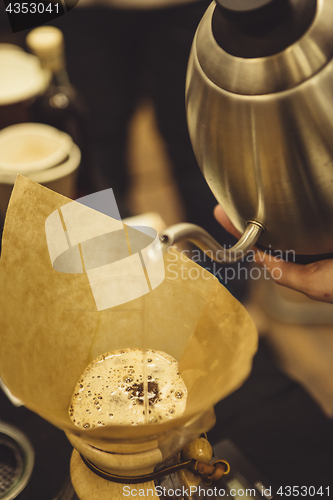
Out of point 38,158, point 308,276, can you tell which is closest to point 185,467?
point 308,276

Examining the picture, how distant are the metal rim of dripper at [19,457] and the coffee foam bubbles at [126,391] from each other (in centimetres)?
18

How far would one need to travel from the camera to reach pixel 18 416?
2.61 feet

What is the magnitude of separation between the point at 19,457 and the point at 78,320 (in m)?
0.28

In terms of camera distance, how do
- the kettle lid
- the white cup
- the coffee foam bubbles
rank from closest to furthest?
1. the kettle lid
2. the coffee foam bubbles
3. the white cup

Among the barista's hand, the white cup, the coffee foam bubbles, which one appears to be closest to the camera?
the coffee foam bubbles

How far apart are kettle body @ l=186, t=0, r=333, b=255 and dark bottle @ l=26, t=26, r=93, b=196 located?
634 mm

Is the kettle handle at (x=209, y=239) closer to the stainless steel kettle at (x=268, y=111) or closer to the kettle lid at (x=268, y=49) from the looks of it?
the stainless steel kettle at (x=268, y=111)

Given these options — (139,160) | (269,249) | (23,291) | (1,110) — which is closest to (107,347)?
(23,291)

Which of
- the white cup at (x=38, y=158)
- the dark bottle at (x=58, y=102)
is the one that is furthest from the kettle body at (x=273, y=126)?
the dark bottle at (x=58, y=102)

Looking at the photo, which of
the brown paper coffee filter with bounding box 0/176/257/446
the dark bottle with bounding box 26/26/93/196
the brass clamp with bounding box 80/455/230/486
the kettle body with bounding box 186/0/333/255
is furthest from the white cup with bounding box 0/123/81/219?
the brass clamp with bounding box 80/455/230/486

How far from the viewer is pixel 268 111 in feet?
1.45

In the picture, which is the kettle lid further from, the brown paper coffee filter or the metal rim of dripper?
the metal rim of dripper

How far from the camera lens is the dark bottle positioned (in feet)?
3.26

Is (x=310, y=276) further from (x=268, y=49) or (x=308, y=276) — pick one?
(x=268, y=49)
